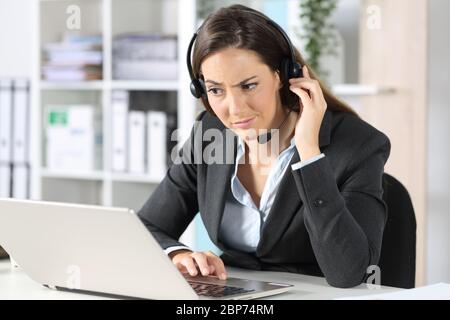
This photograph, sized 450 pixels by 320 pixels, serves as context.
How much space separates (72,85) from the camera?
3.66 m

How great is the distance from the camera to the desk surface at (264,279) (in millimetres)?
1439

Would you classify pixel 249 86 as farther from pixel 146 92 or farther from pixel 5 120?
pixel 5 120

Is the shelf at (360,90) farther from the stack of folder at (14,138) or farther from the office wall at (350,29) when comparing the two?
the stack of folder at (14,138)

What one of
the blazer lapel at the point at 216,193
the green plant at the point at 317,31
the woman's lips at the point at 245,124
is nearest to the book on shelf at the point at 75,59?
the green plant at the point at 317,31

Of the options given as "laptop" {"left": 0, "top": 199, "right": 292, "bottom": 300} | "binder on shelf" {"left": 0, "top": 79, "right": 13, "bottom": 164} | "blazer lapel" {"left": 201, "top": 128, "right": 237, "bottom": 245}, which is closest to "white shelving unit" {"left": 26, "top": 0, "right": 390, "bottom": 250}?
"binder on shelf" {"left": 0, "top": 79, "right": 13, "bottom": 164}

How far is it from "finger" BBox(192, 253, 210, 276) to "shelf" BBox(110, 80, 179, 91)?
5.94ft

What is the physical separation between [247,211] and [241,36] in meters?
0.38

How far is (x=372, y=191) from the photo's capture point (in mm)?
1665

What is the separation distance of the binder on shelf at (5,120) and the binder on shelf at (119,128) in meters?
0.53

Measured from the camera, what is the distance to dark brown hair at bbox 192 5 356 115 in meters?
1.72

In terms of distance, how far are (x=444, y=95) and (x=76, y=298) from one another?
1.87 m

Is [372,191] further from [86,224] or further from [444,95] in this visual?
[444,95]

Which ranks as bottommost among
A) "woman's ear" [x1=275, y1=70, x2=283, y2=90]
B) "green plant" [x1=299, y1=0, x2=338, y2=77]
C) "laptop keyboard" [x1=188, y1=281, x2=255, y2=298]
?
"laptop keyboard" [x1=188, y1=281, x2=255, y2=298]

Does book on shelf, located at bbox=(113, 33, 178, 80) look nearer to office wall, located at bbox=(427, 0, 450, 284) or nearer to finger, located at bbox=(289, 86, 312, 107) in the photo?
office wall, located at bbox=(427, 0, 450, 284)
